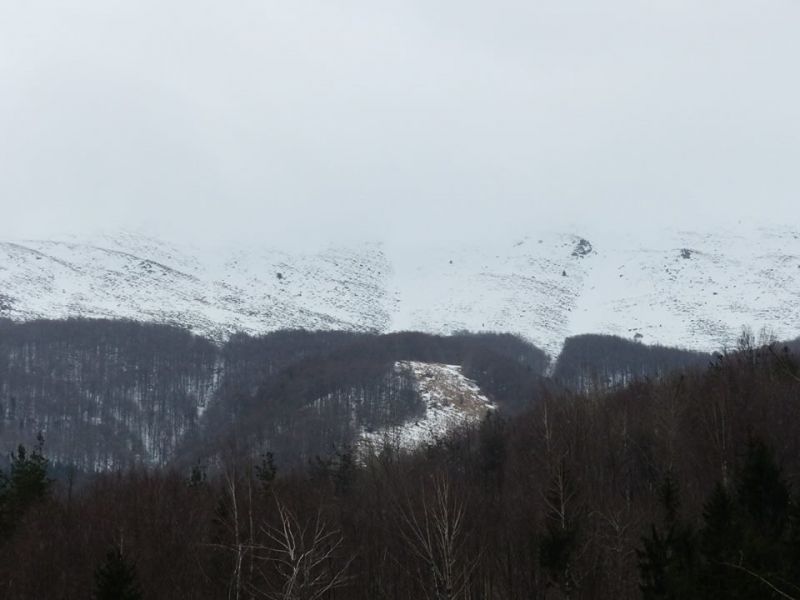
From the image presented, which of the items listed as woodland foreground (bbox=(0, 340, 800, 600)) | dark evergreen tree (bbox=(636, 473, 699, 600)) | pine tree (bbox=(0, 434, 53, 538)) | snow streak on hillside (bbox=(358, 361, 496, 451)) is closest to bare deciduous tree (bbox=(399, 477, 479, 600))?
woodland foreground (bbox=(0, 340, 800, 600))

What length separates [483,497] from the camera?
207 ft

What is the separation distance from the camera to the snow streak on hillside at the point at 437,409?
152125mm

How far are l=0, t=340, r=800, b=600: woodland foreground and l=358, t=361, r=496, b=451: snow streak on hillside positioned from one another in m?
70.0

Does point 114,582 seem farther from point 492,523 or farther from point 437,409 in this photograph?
point 437,409

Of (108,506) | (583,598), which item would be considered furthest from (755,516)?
(108,506)

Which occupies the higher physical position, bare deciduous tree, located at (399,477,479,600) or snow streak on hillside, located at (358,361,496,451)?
bare deciduous tree, located at (399,477,479,600)

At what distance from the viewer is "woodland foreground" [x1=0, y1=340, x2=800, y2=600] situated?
87.0ft

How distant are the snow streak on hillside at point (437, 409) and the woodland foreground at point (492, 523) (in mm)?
70046

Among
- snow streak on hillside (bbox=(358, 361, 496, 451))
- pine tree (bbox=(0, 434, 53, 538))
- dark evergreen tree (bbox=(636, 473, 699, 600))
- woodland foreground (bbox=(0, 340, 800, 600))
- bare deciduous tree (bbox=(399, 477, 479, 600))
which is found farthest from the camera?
snow streak on hillside (bbox=(358, 361, 496, 451))

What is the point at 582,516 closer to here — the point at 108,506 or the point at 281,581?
the point at 281,581

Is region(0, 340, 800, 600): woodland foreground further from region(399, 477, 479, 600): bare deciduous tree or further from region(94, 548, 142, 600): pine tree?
region(399, 477, 479, 600): bare deciduous tree

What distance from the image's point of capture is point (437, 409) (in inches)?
6786

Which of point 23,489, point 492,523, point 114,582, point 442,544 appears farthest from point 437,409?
point 114,582

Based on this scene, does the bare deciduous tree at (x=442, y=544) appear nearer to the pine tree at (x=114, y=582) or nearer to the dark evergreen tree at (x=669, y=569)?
the dark evergreen tree at (x=669, y=569)
